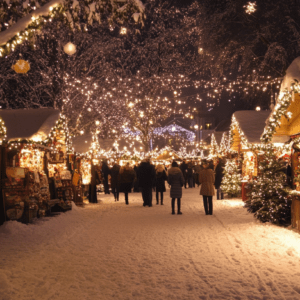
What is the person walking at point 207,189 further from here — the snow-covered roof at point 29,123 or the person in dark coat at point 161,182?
the snow-covered roof at point 29,123

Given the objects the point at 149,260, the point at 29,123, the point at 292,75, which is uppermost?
the point at 292,75

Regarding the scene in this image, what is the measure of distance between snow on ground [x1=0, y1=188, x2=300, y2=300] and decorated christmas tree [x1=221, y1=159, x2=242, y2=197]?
7.59 meters

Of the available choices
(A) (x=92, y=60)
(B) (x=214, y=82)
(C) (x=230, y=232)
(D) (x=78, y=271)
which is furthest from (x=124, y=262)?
(A) (x=92, y=60)

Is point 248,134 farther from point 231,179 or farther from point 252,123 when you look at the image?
point 231,179

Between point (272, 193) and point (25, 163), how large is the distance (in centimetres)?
791

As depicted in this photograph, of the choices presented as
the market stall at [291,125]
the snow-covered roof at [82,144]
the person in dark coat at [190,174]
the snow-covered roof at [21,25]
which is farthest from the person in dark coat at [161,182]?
the person in dark coat at [190,174]

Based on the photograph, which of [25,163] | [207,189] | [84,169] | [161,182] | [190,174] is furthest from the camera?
[190,174]

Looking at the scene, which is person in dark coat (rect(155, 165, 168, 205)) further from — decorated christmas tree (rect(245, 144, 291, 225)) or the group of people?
decorated christmas tree (rect(245, 144, 291, 225))

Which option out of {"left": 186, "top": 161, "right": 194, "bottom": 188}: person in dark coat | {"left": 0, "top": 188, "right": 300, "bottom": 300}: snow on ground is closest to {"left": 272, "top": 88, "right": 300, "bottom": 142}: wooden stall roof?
{"left": 0, "top": 188, "right": 300, "bottom": 300}: snow on ground

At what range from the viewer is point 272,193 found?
38.7ft

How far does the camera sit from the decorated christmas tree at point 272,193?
1143 centimetres

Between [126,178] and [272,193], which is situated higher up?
[126,178]

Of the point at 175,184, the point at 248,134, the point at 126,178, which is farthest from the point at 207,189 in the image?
the point at 126,178

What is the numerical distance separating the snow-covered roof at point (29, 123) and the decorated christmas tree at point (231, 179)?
944 centimetres
